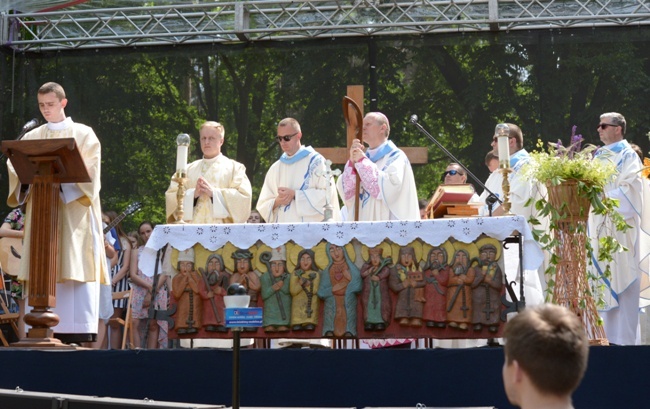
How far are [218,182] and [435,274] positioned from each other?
269 cm

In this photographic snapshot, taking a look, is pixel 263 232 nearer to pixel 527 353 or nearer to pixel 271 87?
pixel 527 353

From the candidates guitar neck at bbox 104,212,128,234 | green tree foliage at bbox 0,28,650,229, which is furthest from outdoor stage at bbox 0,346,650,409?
green tree foliage at bbox 0,28,650,229

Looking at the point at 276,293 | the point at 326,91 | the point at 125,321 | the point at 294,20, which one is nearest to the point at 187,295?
the point at 276,293

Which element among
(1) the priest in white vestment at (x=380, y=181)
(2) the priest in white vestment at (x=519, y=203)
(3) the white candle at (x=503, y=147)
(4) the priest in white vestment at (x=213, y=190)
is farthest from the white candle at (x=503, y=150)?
(4) the priest in white vestment at (x=213, y=190)

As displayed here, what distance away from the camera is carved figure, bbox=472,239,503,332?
7.25m

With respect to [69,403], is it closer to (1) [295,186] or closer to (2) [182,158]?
(2) [182,158]

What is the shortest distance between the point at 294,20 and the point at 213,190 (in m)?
4.33

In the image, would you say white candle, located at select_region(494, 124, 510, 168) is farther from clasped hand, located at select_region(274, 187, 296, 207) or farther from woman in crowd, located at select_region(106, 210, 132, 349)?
woman in crowd, located at select_region(106, 210, 132, 349)

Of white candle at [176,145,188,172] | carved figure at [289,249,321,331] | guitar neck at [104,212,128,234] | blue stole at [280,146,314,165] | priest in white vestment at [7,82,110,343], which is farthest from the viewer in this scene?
guitar neck at [104,212,128,234]

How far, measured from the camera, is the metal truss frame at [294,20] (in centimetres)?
1238

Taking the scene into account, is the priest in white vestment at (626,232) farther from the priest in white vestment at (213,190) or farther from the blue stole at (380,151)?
the priest in white vestment at (213,190)

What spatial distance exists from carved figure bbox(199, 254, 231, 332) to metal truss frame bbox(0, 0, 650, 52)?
5.43 m

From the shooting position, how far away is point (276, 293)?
7551mm

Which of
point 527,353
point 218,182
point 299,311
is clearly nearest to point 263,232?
point 299,311
